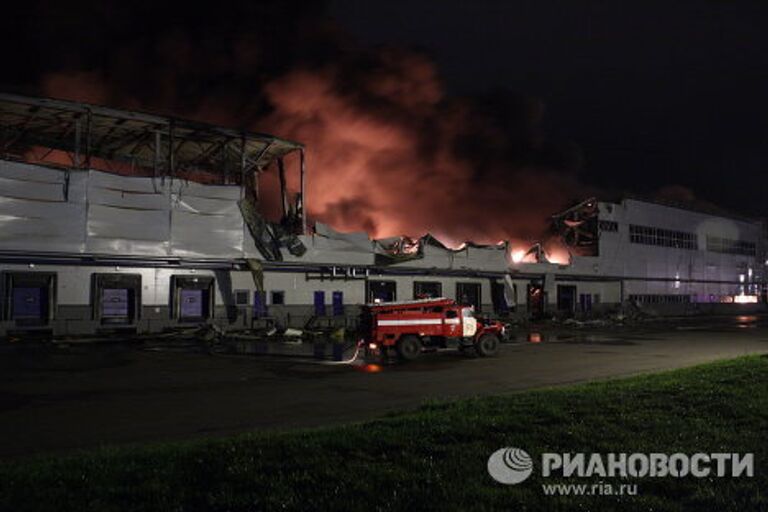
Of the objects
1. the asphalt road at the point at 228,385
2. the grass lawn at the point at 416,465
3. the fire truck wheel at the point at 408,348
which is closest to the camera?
the grass lawn at the point at 416,465

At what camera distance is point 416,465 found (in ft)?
22.6

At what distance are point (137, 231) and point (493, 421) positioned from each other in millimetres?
25128

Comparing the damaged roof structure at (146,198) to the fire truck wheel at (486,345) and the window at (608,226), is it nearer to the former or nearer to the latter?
the fire truck wheel at (486,345)

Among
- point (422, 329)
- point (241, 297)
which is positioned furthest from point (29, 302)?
point (422, 329)

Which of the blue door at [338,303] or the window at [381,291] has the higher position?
the window at [381,291]

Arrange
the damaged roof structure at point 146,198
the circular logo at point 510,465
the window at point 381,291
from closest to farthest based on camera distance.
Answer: the circular logo at point 510,465
the damaged roof structure at point 146,198
the window at point 381,291

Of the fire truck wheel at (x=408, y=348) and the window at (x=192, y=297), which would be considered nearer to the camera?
the fire truck wheel at (x=408, y=348)

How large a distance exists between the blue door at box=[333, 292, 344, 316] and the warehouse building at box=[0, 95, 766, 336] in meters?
0.06

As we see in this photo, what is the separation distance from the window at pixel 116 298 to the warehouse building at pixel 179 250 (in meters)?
0.05

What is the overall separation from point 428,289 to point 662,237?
3129 centimetres

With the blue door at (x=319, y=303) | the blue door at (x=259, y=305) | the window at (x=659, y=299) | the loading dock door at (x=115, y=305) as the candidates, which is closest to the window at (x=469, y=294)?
the blue door at (x=319, y=303)


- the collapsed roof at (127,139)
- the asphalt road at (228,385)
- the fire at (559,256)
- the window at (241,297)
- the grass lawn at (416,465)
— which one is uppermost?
the collapsed roof at (127,139)

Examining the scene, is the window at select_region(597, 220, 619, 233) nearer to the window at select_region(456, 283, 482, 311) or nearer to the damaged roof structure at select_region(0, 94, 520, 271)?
the window at select_region(456, 283, 482, 311)

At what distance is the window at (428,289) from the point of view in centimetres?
4006
